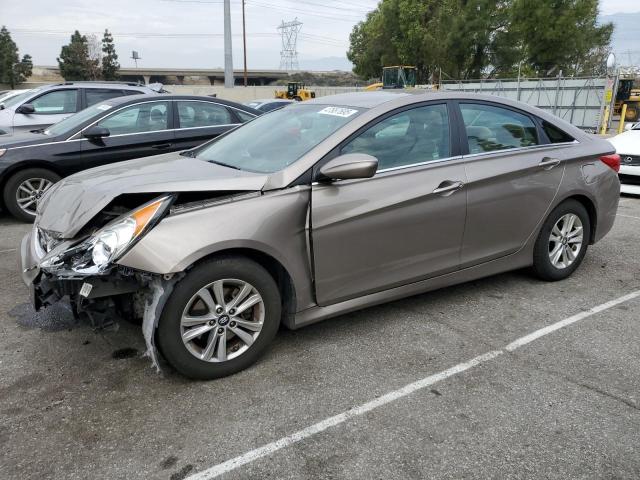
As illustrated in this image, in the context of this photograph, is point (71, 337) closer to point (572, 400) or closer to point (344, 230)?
point (344, 230)

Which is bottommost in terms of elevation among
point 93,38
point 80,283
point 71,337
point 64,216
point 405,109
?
point 71,337

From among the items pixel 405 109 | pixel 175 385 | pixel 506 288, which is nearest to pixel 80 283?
pixel 175 385

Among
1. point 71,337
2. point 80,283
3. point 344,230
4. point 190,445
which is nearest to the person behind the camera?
point 190,445

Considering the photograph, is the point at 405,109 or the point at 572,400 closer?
the point at 572,400

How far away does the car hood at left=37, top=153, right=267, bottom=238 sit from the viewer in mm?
2939

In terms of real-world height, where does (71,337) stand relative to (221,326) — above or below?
below

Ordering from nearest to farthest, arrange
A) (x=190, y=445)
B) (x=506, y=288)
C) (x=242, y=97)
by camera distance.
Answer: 1. (x=190, y=445)
2. (x=506, y=288)
3. (x=242, y=97)

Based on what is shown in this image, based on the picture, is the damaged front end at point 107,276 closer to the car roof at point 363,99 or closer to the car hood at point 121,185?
the car hood at point 121,185

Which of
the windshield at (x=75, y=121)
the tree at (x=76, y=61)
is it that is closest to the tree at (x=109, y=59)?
the tree at (x=76, y=61)

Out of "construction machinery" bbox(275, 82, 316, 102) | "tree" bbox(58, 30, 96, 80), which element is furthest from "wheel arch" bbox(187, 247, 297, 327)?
"tree" bbox(58, 30, 96, 80)

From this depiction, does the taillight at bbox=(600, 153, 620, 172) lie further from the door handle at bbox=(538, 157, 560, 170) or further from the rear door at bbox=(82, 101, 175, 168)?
the rear door at bbox=(82, 101, 175, 168)

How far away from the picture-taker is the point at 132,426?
259 cm

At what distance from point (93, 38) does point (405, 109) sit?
94.1 meters

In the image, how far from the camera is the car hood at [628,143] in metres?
8.23
